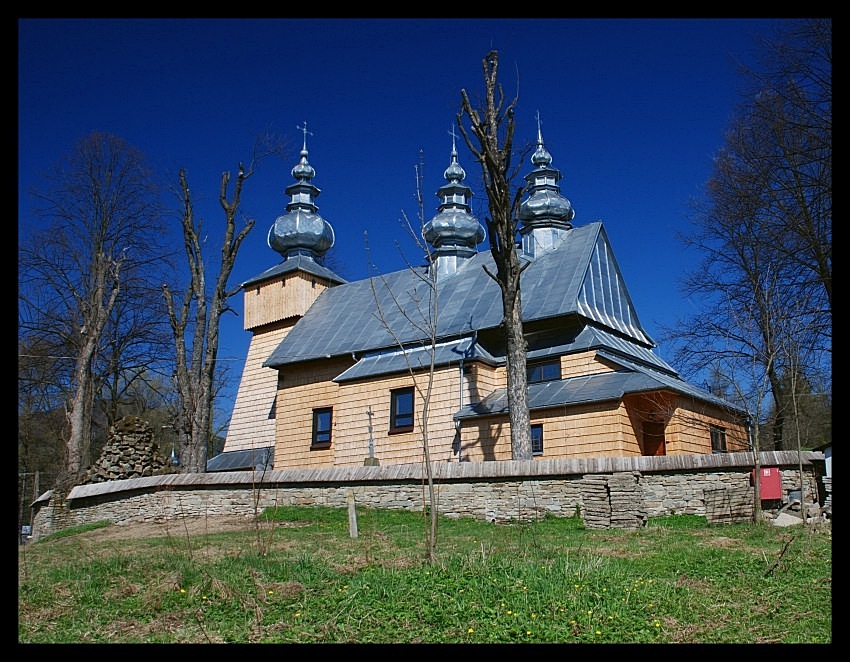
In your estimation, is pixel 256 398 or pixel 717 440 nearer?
pixel 717 440

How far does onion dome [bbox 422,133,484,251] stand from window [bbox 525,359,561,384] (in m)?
8.38

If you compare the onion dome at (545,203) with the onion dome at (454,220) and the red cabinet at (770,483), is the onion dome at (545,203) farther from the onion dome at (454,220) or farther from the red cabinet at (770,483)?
the red cabinet at (770,483)

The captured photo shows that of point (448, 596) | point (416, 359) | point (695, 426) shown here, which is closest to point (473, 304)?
point (416, 359)

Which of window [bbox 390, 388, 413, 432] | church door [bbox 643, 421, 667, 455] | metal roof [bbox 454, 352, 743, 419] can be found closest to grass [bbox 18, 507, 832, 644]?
metal roof [bbox 454, 352, 743, 419]

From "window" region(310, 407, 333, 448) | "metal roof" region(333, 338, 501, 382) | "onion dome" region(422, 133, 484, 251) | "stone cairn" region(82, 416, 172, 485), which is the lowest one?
"stone cairn" region(82, 416, 172, 485)

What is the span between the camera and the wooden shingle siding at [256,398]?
29031mm

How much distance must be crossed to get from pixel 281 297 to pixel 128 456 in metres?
11.7

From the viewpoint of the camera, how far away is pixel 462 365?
21984 millimetres

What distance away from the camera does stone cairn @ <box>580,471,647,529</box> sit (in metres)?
12.8

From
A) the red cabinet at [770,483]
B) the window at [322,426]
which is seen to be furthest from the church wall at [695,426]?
the window at [322,426]

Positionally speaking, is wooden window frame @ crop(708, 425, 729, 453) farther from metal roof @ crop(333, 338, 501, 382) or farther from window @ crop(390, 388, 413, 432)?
window @ crop(390, 388, 413, 432)

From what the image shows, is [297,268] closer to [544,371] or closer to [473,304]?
[473,304]

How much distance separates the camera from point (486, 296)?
80.4ft
